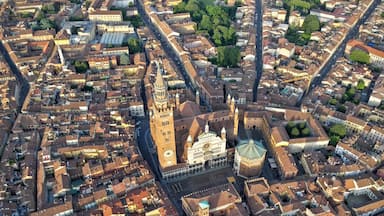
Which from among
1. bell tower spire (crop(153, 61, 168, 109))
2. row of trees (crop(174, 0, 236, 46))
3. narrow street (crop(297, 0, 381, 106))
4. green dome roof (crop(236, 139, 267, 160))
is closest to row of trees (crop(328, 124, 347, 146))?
narrow street (crop(297, 0, 381, 106))

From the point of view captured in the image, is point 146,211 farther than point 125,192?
No

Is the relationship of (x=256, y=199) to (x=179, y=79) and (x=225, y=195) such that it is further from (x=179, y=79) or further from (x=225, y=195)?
(x=179, y=79)

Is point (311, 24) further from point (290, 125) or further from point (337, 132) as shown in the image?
point (290, 125)

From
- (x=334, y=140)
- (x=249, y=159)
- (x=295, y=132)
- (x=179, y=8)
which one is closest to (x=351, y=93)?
(x=334, y=140)

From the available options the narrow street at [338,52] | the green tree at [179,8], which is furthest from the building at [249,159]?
the green tree at [179,8]

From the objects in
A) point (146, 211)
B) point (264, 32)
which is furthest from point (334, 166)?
point (264, 32)

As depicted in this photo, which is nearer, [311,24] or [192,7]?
[311,24]
